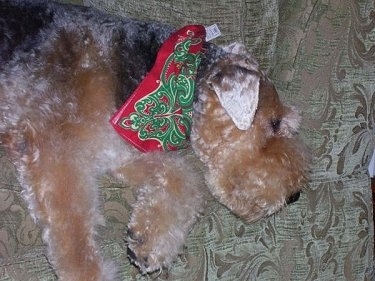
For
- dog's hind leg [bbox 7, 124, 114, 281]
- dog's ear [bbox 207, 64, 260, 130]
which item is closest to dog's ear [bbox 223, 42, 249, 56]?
dog's ear [bbox 207, 64, 260, 130]

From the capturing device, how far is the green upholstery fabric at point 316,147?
8.49 feet

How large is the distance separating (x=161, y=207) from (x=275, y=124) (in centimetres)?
48

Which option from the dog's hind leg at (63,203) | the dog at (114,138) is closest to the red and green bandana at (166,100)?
the dog at (114,138)

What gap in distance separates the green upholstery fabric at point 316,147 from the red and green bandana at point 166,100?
11.9 inches

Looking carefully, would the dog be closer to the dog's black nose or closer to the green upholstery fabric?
the dog's black nose

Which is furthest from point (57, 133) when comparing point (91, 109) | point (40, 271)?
point (40, 271)

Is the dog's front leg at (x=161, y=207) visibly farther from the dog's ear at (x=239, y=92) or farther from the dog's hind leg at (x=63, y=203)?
the dog's ear at (x=239, y=92)

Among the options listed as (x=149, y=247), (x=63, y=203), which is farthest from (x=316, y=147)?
(x=63, y=203)

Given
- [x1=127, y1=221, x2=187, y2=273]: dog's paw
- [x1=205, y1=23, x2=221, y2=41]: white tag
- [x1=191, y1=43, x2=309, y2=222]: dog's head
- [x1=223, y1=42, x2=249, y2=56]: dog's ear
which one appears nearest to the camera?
[x1=127, y1=221, x2=187, y2=273]: dog's paw

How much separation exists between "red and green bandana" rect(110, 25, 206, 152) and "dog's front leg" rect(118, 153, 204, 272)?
0.23 ft

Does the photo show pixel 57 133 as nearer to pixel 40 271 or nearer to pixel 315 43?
pixel 40 271

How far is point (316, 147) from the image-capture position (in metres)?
2.67

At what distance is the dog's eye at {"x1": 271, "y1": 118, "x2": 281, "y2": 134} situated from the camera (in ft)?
8.30

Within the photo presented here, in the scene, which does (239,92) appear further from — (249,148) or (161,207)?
(161,207)
